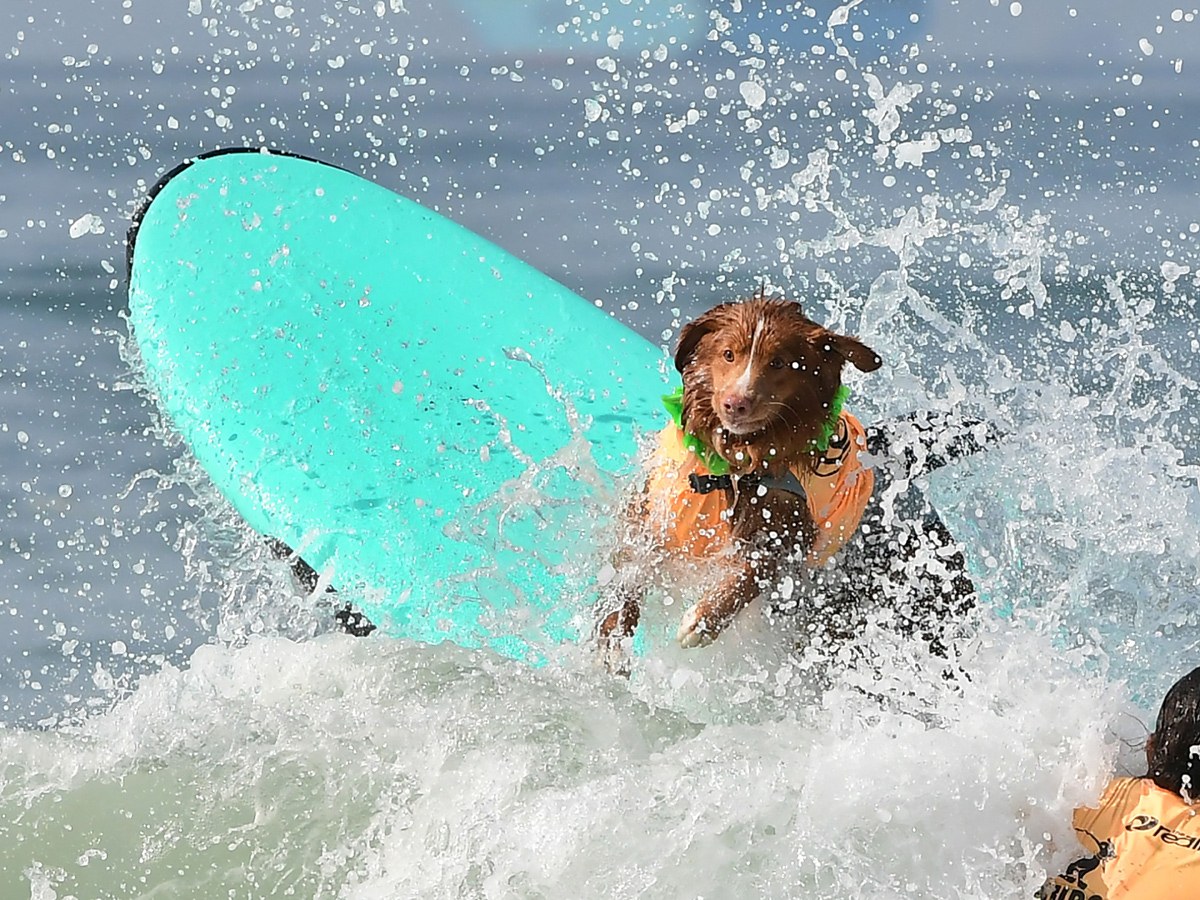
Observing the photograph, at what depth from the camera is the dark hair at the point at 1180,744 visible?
82.8 inches

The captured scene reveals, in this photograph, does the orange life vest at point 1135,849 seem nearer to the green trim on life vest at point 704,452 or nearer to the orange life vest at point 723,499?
the orange life vest at point 723,499

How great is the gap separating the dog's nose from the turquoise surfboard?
70 cm

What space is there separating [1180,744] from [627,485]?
3.89ft

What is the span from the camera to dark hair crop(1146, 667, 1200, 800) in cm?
210

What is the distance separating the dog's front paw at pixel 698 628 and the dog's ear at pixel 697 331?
43 cm

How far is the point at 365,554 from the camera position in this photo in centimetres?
349

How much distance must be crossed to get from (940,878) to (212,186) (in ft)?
8.55

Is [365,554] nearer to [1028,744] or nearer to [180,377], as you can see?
[180,377]

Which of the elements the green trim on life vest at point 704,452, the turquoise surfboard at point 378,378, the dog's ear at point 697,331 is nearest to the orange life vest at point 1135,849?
the green trim on life vest at point 704,452

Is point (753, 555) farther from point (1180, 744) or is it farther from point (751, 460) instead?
point (1180, 744)

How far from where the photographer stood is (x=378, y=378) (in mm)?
3721

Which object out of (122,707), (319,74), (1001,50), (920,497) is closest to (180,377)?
(122,707)

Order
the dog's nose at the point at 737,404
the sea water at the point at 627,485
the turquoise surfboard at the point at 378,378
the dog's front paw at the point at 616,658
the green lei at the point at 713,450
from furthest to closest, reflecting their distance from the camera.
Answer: the turquoise surfboard at the point at 378,378 → the dog's front paw at the point at 616,658 → the green lei at the point at 713,450 → the dog's nose at the point at 737,404 → the sea water at the point at 627,485

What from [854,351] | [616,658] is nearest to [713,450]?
[854,351]
